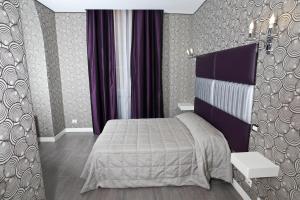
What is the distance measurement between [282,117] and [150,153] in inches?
54.9

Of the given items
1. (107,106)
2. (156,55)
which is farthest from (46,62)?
(156,55)

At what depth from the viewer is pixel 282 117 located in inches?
59.8

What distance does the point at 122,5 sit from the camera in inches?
142

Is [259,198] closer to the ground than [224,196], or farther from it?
farther from it

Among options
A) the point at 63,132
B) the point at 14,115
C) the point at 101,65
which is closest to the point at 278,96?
the point at 14,115

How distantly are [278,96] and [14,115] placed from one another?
80.7 inches

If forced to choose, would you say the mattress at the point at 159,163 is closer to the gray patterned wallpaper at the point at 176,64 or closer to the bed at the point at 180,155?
the bed at the point at 180,155

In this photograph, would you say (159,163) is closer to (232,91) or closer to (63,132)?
(232,91)

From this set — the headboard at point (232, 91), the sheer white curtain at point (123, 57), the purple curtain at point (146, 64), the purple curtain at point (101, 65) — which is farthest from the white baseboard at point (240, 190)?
the purple curtain at point (101, 65)

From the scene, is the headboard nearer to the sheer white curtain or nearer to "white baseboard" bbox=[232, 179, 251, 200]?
"white baseboard" bbox=[232, 179, 251, 200]

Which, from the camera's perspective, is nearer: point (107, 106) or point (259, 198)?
point (259, 198)

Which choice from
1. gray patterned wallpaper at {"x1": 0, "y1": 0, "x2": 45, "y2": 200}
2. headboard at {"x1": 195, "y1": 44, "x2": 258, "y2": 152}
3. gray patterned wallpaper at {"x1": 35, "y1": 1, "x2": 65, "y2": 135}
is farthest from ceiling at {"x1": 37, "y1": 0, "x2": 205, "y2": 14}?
gray patterned wallpaper at {"x1": 0, "y1": 0, "x2": 45, "y2": 200}

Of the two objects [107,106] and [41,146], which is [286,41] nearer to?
[107,106]

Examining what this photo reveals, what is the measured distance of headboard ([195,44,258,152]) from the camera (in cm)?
193
